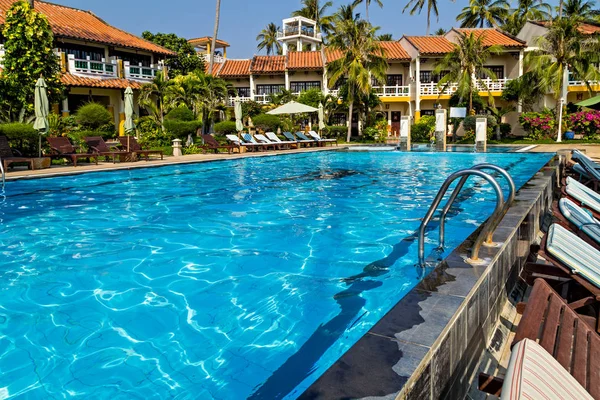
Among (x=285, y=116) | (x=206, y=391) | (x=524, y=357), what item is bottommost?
(x=206, y=391)

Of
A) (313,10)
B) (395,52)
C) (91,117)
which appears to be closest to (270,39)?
(313,10)

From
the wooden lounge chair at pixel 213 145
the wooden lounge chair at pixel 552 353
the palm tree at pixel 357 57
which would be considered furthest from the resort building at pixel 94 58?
the wooden lounge chair at pixel 552 353

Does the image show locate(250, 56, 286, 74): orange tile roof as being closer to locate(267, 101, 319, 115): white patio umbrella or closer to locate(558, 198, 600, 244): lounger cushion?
locate(267, 101, 319, 115): white patio umbrella

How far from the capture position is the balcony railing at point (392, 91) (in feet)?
124

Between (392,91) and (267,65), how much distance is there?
10999mm

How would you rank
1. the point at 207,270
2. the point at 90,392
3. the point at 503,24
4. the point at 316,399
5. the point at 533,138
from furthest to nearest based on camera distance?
the point at 503,24
the point at 533,138
the point at 207,270
the point at 90,392
the point at 316,399

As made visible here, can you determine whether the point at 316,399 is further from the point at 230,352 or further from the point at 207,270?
the point at 207,270

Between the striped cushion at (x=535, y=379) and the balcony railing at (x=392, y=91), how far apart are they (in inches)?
1459

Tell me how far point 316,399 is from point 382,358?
434 millimetres

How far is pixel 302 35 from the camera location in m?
44.9

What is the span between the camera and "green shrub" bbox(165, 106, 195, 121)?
2539cm

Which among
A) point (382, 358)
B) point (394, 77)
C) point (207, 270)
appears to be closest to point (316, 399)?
point (382, 358)

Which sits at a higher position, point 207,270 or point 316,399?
point 316,399

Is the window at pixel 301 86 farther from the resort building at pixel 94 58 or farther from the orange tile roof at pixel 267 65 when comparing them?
the resort building at pixel 94 58
